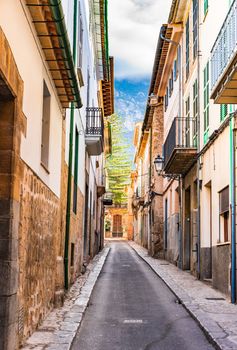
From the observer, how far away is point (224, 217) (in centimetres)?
1386

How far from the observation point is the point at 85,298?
40.5 feet

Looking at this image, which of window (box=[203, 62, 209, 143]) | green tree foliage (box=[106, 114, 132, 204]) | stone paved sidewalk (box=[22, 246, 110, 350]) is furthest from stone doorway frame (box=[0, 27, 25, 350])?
green tree foliage (box=[106, 114, 132, 204])

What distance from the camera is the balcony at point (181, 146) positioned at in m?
17.9

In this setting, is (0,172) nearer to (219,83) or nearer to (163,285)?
(219,83)

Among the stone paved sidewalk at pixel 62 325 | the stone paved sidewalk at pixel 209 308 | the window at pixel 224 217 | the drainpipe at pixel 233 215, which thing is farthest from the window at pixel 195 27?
the stone paved sidewalk at pixel 62 325

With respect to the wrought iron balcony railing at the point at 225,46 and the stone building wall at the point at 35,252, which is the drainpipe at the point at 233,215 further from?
the stone building wall at the point at 35,252

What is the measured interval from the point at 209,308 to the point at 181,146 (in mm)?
8265

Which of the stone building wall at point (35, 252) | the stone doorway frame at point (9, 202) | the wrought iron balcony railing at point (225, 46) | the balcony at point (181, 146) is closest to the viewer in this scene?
the stone doorway frame at point (9, 202)

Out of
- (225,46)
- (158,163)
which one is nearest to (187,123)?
(158,163)

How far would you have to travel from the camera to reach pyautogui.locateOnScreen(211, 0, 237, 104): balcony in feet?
31.5

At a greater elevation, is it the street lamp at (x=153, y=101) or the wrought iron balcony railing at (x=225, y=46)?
the street lamp at (x=153, y=101)

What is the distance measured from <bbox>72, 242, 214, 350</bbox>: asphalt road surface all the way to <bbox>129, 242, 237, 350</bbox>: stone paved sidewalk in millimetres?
154

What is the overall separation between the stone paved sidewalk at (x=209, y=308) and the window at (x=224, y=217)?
1398 mm

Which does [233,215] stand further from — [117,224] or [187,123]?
[117,224]
